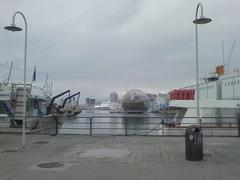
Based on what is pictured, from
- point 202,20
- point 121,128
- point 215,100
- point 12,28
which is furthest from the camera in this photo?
point 215,100

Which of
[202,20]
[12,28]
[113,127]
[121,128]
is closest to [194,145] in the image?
[202,20]

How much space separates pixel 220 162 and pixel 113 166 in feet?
11.3

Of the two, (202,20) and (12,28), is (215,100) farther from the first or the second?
(12,28)

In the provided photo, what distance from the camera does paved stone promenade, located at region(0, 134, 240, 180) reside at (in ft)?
31.6

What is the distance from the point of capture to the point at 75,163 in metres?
11.6

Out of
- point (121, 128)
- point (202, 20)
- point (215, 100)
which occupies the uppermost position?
point (202, 20)

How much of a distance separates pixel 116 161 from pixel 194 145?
2.63m

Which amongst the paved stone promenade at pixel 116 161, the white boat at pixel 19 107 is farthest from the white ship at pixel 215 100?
the paved stone promenade at pixel 116 161

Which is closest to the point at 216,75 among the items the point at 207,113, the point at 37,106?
the point at 207,113

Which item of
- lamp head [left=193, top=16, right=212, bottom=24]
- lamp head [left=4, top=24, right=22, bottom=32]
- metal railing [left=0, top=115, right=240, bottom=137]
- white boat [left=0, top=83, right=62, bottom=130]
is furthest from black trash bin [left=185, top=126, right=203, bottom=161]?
white boat [left=0, top=83, right=62, bottom=130]

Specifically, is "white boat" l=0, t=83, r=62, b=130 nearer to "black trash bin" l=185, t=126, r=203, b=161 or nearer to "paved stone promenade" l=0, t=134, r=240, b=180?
"paved stone promenade" l=0, t=134, r=240, b=180

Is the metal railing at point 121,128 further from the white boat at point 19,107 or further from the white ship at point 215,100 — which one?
the white ship at point 215,100

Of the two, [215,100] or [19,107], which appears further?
[215,100]

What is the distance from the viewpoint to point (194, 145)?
1235cm
